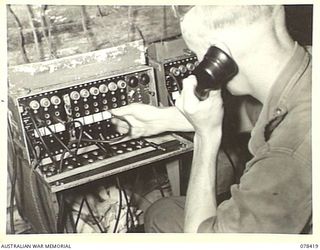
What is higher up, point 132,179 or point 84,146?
point 84,146

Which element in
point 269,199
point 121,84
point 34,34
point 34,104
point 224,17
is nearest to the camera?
point 269,199

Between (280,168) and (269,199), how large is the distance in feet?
0.18

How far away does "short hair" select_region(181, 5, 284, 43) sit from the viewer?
91 cm

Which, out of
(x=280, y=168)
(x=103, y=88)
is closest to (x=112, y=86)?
(x=103, y=88)

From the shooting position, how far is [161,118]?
1.25 meters

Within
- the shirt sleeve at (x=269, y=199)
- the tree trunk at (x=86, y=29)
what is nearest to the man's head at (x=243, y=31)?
the shirt sleeve at (x=269, y=199)

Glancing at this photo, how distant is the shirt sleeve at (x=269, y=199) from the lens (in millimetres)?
805

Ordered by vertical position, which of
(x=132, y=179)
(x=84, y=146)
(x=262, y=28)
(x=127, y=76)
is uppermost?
(x=262, y=28)

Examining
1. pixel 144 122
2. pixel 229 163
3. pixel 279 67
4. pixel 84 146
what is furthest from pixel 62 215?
pixel 279 67

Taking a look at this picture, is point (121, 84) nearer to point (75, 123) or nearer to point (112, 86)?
point (112, 86)

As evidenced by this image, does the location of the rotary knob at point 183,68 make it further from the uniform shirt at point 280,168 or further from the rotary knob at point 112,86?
the uniform shirt at point 280,168
